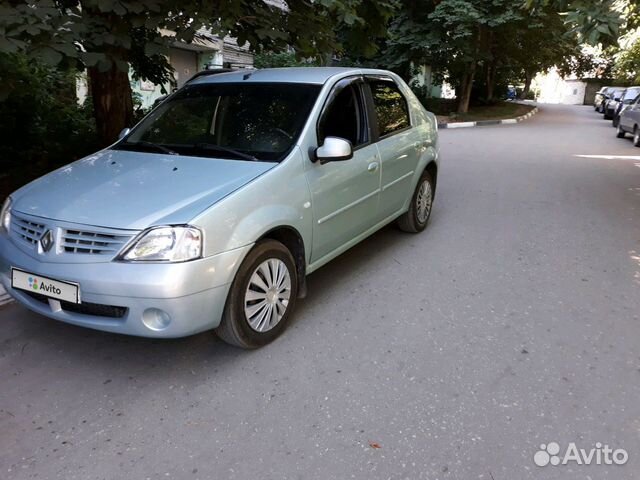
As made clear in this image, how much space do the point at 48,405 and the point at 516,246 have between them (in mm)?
4445

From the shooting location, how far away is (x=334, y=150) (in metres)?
3.60

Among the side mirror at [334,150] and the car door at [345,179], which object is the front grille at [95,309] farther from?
the side mirror at [334,150]

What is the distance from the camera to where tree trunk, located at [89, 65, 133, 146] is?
6.56 m

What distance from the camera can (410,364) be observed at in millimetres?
3244

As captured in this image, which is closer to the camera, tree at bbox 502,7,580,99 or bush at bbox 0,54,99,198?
bush at bbox 0,54,99,198

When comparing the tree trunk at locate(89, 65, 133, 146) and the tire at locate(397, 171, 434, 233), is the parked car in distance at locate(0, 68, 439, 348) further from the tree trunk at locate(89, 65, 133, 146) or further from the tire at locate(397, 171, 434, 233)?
the tree trunk at locate(89, 65, 133, 146)

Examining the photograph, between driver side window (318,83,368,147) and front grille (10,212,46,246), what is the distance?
6.27 feet

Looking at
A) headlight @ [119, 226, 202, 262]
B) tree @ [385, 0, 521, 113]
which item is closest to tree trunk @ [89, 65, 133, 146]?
headlight @ [119, 226, 202, 262]

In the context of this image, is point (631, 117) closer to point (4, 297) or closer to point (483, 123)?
point (483, 123)

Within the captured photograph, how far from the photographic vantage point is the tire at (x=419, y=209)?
221 inches

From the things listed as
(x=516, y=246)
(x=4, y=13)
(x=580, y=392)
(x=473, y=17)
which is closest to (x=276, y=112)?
(x=4, y=13)

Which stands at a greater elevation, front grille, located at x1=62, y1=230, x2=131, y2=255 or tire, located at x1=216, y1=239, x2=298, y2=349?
front grille, located at x1=62, y1=230, x2=131, y2=255

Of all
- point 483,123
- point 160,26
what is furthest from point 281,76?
point 483,123

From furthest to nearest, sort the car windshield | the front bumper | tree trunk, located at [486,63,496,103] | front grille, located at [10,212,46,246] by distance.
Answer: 1. tree trunk, located at [486,63,496,103]
2. the car windshield
3. front grille, located at [10,212,46,246]
4. the front bumper
